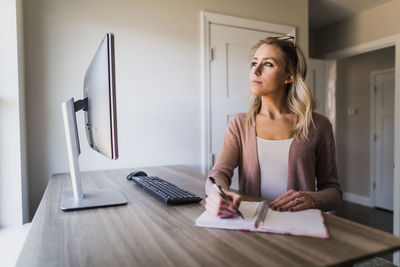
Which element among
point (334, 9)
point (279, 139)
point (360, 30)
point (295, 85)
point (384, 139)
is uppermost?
point (334, 9)

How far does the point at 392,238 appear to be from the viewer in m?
0.65

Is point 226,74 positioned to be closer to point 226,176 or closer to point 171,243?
point 226,176

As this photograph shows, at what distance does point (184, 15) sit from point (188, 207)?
1.73 m

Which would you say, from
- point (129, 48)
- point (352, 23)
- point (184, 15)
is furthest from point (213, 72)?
point (352, 23)

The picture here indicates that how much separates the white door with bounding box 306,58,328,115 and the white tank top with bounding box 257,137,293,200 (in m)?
2.19

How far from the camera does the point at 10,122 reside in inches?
59.5

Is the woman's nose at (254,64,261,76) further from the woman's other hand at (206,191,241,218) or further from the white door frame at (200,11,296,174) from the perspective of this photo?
the white door frame at (200,11,296,174)

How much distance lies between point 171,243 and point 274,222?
28 cm

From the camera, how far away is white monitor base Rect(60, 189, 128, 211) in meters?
0.97

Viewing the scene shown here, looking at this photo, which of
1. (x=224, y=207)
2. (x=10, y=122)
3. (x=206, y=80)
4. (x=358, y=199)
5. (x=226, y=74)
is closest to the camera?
(x=224, y=207)

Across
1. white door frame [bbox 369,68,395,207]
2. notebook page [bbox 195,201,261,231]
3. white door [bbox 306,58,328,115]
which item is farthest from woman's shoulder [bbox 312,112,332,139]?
white door frame [bbox 369,68,395,207]

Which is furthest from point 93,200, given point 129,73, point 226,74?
point 226,74

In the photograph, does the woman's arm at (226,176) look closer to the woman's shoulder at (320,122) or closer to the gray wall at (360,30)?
the woman's shoulder at (320,122)

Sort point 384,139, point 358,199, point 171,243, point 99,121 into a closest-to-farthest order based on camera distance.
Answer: point 171,243
point 99,121
point 384,139
point 358,199
